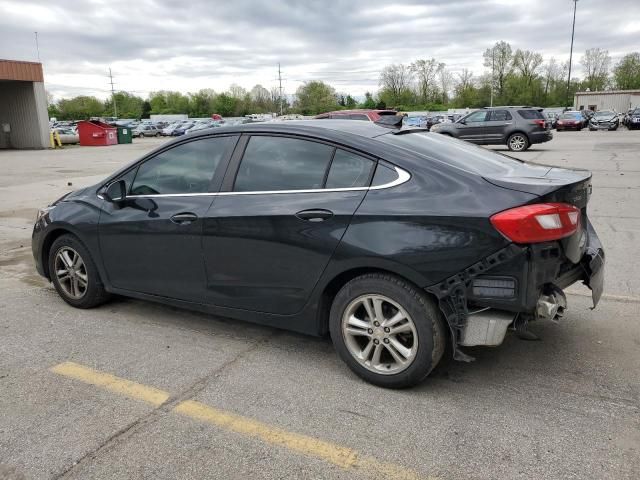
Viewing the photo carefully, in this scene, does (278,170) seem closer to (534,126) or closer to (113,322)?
(113,322)

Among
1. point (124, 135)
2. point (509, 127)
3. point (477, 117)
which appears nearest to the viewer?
point (509, 127)

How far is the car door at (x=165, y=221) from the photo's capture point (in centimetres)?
397

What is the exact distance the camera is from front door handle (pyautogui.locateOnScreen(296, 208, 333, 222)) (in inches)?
134

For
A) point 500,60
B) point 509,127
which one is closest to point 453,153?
point 509,127

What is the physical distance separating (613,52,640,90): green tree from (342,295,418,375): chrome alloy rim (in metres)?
95.9

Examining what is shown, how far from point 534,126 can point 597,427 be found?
60.9ft

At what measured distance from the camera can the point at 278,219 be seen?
11.7ft

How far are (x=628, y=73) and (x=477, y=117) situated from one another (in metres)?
80.3

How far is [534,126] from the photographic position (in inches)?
774

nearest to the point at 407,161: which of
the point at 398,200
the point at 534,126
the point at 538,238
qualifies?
the point at 398,200

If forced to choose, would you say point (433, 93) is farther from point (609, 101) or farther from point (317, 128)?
point (317, 128)

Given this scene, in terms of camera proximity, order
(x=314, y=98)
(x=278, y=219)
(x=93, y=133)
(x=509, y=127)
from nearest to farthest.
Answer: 1. (x=278, y=219)
2. (x=509, y=127)
3. (x=93, y=133)
4. (x=314, y=98)

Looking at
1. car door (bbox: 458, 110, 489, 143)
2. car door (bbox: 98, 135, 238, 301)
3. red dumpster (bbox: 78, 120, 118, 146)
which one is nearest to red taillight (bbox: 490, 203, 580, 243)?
car door (bbox: 98, 135, 238, 301)

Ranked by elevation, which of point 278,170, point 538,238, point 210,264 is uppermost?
point 278,170
